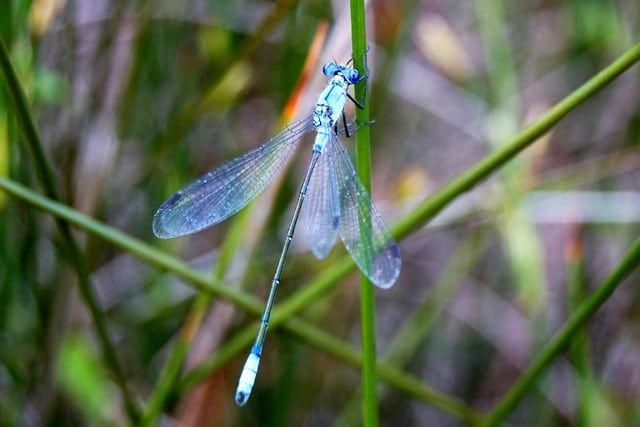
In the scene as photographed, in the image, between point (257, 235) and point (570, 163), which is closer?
point (257, 235)

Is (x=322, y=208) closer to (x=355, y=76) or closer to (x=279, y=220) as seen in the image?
(x=355, y=76)

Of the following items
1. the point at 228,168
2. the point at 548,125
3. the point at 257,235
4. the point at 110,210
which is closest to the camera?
the point at 548,125

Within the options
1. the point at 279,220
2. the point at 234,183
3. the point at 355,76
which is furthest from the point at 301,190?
the point at 279,220

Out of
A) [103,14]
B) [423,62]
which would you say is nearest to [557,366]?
[423,62]

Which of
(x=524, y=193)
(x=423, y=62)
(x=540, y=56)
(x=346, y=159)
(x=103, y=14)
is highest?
(x=423, y=62)

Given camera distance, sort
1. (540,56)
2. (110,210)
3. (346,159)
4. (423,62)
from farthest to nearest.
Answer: (423,62)
(540,56)
(110,210)
(346,159)

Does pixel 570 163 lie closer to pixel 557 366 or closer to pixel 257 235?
pixel 557 366
